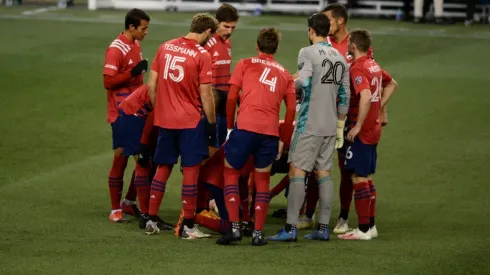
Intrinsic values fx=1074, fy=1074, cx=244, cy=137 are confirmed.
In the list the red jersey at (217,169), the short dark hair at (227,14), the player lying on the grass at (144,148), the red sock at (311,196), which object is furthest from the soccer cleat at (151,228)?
the short dark hair at (227,14)

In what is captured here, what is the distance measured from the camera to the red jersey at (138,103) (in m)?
10.2

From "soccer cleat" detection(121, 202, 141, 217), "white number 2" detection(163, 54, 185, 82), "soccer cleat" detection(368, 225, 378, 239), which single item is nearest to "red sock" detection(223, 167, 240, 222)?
"white number 2" detection(163, 54, 185, 82)

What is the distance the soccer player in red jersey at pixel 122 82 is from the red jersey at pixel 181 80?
31.6 inches

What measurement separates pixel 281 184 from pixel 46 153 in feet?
14.6

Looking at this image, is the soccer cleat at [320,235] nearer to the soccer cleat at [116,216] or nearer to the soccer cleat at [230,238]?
the soccer cleat at [230,238]

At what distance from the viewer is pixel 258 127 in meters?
9.45

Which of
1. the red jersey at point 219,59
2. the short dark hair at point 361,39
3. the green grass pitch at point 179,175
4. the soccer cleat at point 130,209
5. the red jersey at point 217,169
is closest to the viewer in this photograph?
the green grass pitch at point 179,175

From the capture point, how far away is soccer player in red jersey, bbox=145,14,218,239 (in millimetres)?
9617

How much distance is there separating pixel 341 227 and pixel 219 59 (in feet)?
7.58

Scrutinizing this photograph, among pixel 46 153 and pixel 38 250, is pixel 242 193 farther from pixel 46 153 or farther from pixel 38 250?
pixel 46 153

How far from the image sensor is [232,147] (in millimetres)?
9539

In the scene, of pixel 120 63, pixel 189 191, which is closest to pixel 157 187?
pixel 189 191

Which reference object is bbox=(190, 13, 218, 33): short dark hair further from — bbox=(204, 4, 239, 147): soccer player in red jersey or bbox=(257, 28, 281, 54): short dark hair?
bbox=(204, 4, 239, 147): soccer player in red jersey

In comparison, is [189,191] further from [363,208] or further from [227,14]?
[227,14]
